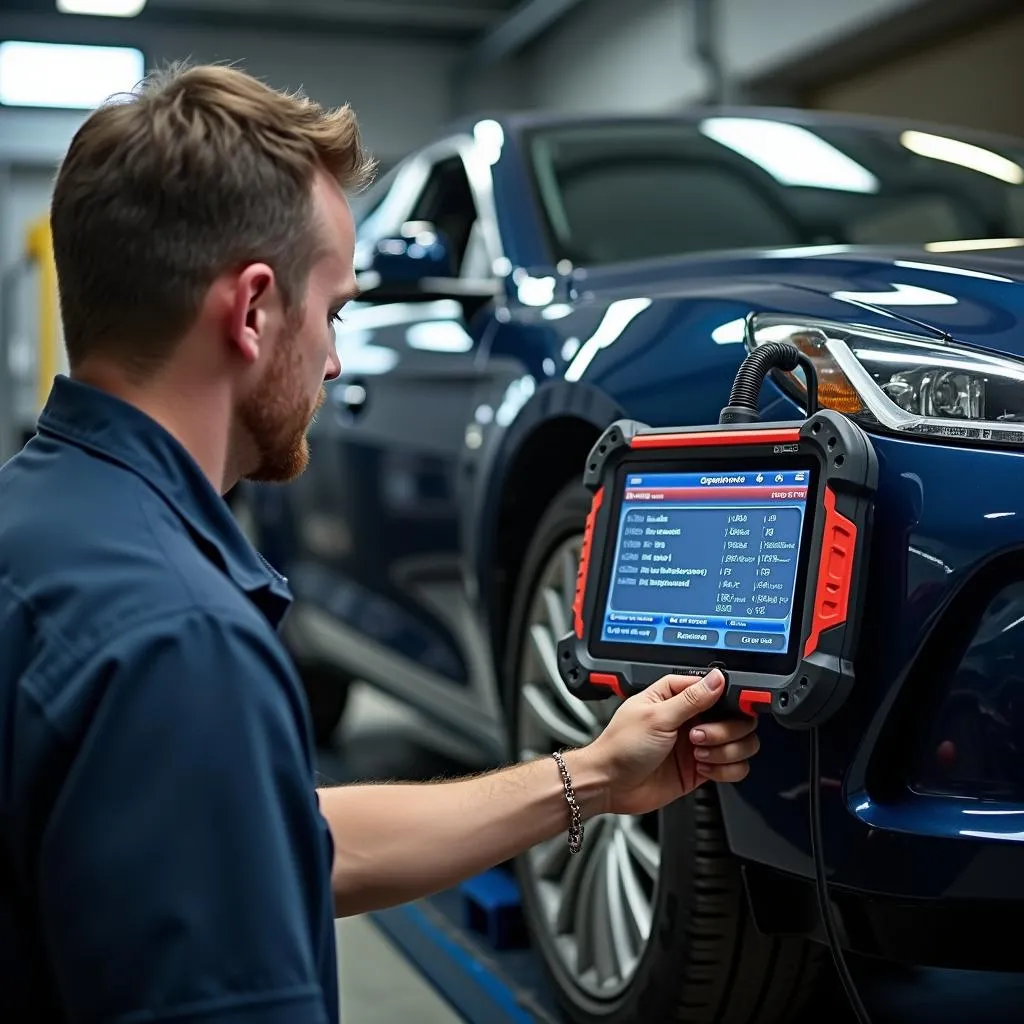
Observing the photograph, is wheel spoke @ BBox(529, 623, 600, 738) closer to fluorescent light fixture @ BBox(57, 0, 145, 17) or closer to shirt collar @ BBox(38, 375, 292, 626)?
shirt collar @ BBox(38, 375, 292, 626)

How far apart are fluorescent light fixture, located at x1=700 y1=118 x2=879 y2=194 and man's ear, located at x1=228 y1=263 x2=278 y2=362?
1778 mm

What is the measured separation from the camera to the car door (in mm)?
2516

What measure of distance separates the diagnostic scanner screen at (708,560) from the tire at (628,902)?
26cm

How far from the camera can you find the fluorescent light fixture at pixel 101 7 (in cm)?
1067

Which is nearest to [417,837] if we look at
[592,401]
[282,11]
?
[592,401]

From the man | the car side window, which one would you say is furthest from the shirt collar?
the car side window

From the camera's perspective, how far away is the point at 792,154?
2699 millimetres

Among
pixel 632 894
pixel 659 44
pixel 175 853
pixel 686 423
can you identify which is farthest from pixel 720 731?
pixel 659 44

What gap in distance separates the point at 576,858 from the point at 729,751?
0.63m

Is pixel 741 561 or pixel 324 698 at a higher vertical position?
pixel 741 561

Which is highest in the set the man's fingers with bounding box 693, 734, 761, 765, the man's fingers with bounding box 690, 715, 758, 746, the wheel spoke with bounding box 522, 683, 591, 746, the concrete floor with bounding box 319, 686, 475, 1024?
the man's fingers with bounding box 690, 715, 758, 746

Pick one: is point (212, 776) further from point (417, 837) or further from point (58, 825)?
point (417, 837)

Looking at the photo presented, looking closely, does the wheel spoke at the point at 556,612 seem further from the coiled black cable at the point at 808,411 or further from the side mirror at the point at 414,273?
the side mirror at the point at 414,273

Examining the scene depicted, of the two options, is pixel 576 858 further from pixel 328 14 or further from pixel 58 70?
pixel 58 70
